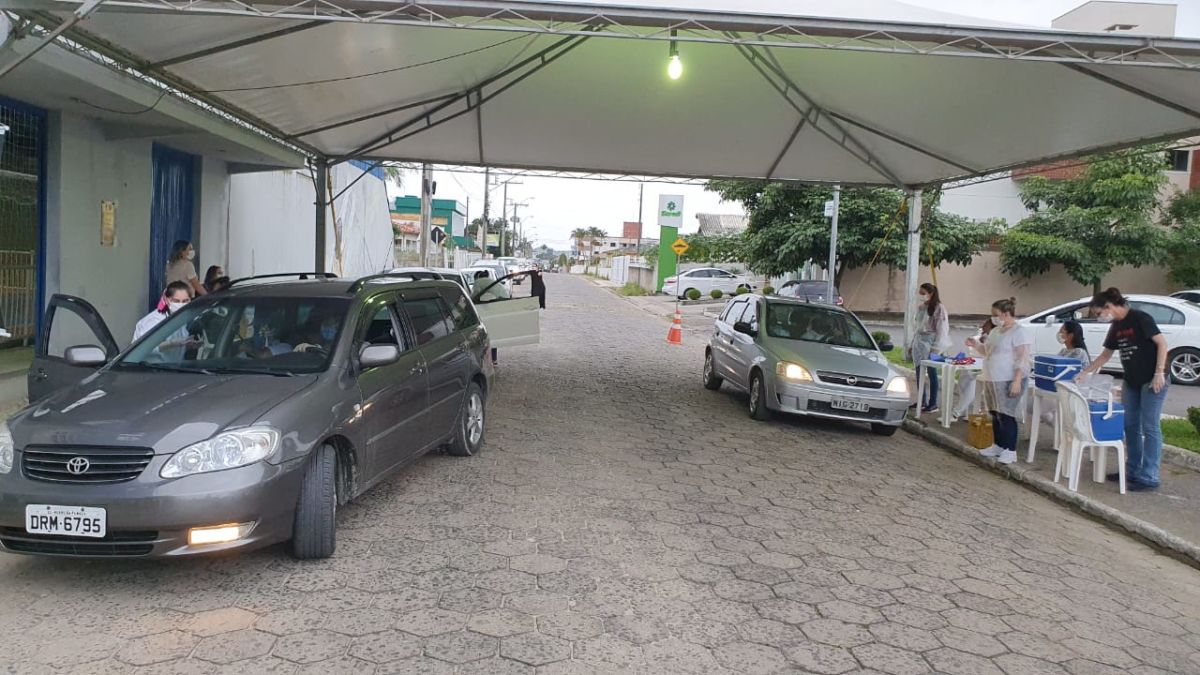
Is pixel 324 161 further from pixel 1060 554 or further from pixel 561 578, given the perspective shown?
pixel 1060 554

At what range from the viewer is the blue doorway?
1188 cm

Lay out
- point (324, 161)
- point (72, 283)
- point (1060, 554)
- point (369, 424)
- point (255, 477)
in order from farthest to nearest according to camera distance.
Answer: point (324, 161), point (72, 283), point (1060, 554), point (369, 424), point (255, 477)

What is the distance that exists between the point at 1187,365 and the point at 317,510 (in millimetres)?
14972

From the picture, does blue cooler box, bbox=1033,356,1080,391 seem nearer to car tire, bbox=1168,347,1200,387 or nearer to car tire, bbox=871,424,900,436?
car tire, bbox=871,424,900,436

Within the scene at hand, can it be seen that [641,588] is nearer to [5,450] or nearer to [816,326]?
[5,450]

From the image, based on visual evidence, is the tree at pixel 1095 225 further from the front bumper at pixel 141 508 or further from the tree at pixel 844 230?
the front bumper at pixel 141 508

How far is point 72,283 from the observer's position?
9719mm

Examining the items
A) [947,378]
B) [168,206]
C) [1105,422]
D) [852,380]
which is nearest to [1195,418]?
[1105,422]

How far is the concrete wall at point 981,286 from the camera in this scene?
27.5 m

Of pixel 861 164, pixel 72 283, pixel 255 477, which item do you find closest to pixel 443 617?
pixel 255 477

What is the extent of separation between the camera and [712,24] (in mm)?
6695

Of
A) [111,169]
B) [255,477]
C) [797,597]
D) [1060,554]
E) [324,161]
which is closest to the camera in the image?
[255,477]

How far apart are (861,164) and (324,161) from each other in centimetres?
870

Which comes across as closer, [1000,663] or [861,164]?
[1000,663]
